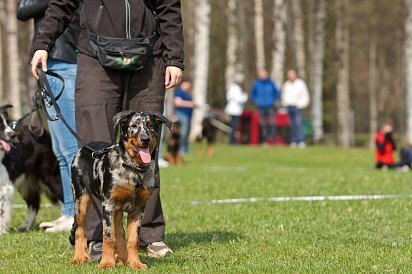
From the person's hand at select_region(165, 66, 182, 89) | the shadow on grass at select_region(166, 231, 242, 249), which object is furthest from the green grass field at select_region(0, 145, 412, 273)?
the person's hand at select_region(165, 66, 182, 89)

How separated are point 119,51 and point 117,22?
224 millimetres

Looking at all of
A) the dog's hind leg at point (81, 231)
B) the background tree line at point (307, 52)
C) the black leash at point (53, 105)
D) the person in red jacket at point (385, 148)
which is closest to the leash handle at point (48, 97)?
the black leash at point (53, 105)

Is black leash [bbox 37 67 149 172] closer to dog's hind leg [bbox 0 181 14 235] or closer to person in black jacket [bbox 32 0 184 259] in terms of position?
person in black jacket [bbox 32 0 184 259]

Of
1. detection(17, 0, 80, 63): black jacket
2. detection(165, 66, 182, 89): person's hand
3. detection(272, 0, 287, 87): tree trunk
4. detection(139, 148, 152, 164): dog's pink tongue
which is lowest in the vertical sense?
detection(139, 148, 152, 164): dog's pink tongue

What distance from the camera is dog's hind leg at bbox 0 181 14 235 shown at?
29.1ft

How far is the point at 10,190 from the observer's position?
9000 millimetres

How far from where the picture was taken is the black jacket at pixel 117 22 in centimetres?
684

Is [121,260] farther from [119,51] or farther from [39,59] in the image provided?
[39,59]

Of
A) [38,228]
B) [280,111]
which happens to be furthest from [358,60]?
[38,228]

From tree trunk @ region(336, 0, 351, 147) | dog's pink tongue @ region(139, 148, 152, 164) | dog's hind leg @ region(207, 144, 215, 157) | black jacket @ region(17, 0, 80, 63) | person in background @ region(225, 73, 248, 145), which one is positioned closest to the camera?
dog's pink tongue @ region(139, 148, 152, 164)

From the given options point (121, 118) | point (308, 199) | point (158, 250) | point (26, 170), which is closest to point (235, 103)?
point (308, 199)

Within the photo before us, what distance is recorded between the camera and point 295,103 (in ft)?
93.9

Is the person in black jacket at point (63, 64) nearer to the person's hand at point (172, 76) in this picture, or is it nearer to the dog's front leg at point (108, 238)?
the person's hand at point (172, 76)

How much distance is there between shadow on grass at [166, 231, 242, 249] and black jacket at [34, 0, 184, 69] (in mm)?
1622
